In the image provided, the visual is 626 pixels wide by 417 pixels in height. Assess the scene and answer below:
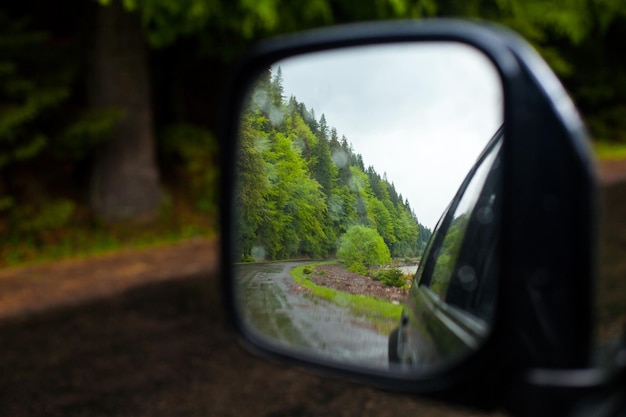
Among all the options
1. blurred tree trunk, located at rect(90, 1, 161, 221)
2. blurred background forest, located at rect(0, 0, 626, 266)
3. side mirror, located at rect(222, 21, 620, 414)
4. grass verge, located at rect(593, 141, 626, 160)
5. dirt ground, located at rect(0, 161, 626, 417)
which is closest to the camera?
side mirror, located at rect(222, 21, 620, 414)

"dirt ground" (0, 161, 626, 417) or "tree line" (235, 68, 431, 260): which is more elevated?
"tree line" (235, 68, 431, 260)

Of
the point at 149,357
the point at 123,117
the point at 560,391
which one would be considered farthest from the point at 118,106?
the point at 560,391

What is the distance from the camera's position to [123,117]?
981 cm

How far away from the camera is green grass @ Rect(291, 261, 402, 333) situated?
1898mm

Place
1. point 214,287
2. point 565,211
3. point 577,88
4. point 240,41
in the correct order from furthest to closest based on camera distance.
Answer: point 577,88 < point 240,41 < point 214,287 < point 565,211

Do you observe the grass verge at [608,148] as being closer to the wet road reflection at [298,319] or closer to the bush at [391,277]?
the bush at [391,277]

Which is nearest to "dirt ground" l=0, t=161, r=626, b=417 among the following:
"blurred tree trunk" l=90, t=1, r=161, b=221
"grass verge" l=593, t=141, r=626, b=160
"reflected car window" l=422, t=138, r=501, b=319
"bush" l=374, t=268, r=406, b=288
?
"reflected car window" l=422, t=138, r=501, b=319

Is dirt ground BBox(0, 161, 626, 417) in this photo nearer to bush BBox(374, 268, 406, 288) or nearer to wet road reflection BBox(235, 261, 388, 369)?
bush BBox(374, 268, 406, 288)

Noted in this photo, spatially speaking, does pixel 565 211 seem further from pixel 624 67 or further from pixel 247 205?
pixel 624 67

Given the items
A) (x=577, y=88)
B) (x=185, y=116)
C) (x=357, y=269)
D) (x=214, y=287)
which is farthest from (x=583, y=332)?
(x=577, y=88)

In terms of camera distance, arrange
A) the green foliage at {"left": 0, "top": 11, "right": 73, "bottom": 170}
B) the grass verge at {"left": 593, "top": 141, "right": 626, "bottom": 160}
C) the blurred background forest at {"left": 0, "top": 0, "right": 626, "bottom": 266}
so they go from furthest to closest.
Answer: the grass verge at {"left": 593, "top": 141, "right": 626, "bottom": 160}, the blurred background forest at {"left": 0, "top": 0, "right": 626, "bottom": 266}, the green foliage at {"left": 0, "top": 11, "right": 73, "bottom": 170}

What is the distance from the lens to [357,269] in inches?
74.1

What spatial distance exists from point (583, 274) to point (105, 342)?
15.9 feet

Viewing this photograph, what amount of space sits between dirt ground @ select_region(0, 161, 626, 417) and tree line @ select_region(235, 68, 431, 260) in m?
1.10
